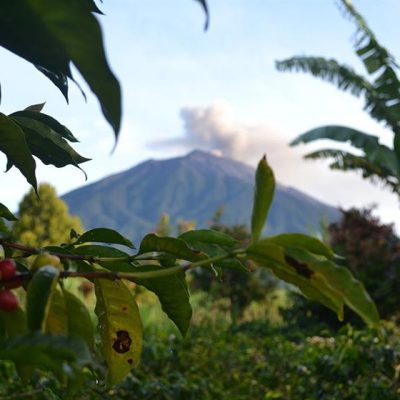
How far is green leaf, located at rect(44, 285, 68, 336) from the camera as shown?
2.34 ft

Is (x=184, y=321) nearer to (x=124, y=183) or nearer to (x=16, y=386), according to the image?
(x=16, y=386)

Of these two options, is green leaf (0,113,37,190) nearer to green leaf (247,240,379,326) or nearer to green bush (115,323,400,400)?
green leaf (247,240,379,326)

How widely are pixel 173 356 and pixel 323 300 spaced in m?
3.21

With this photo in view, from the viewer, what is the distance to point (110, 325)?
2.84 feet

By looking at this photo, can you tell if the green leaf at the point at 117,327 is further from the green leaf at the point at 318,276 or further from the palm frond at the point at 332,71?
the palm frond at the point at 332,71

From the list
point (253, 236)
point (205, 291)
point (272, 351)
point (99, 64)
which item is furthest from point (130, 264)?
point (205, 291)

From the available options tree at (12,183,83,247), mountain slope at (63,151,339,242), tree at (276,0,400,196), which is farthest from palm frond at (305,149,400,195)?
mountain slope at (63,151,339,242)

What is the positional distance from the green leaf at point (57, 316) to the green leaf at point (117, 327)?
0.36 ft

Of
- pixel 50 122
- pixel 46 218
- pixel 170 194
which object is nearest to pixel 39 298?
pixel 50 122

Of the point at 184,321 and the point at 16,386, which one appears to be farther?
the point at 16,386

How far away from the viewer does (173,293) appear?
87cm

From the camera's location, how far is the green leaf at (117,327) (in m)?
0.84

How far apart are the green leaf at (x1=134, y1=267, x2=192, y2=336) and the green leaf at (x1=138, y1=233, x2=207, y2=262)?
3cm

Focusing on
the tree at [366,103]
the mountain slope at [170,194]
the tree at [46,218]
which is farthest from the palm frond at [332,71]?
the mountain slope at [170,194]
